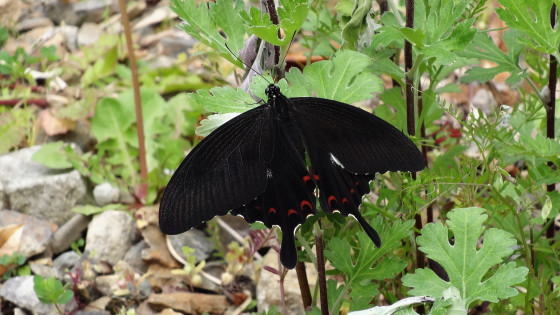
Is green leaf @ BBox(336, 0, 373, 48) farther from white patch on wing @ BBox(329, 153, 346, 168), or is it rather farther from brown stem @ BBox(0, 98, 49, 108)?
brown stem @ BBox(0, 98, 49, 108)

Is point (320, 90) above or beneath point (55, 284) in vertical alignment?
above

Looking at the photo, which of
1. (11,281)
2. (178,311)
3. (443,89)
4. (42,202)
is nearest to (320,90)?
(443,89)

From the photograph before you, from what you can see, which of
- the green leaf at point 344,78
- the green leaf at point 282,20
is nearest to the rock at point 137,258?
the green leaf at point 344,78

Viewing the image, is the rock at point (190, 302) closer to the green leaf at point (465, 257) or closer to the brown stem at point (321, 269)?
the brown stem at point (321, 269)

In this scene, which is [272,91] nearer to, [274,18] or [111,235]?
[274,18]

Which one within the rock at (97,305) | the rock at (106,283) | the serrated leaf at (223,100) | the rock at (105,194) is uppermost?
the serrated leaf at (223,100)

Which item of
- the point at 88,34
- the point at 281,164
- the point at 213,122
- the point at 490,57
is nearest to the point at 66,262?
the point at 213,122

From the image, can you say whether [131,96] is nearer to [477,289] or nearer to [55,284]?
[55,284]
